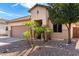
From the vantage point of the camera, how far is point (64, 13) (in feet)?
26.7

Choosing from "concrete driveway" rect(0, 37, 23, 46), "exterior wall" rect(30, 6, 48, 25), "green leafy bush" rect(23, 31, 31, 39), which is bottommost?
"concrete driveway" rect(0, 37, 23, 46)

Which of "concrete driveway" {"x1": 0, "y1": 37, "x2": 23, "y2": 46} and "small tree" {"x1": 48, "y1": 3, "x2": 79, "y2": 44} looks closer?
"concrete driveway" {"x1": 0, "y1": 37, "x2": 23, "y2": 46}

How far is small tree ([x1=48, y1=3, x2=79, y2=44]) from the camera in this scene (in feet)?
26.5

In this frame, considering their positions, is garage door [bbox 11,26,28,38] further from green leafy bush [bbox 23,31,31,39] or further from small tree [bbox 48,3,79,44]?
small tree [bbox 48,3,79,44]

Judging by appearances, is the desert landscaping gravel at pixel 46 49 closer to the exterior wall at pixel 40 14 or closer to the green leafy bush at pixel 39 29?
the green leafy bush at pixel 39 29

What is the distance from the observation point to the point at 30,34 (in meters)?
7.83

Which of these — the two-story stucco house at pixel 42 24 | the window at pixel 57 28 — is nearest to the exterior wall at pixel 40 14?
the two-story stucco house at pixel 42 24

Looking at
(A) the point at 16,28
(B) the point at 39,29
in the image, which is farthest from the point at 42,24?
(A) the point at 16,28

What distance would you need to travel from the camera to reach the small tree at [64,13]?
8070mm

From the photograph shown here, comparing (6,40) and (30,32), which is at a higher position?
(30,32)

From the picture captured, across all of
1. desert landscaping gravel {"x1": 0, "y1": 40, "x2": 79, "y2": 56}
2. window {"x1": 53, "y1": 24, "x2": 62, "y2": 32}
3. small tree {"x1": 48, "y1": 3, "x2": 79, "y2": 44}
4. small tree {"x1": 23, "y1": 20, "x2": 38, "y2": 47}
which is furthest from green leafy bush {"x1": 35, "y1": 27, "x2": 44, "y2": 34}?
small tree {"x1": 48, "y1": 3, "x2": 79, "y2": 44}

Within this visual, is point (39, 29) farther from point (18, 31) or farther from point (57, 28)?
point (18, 31)

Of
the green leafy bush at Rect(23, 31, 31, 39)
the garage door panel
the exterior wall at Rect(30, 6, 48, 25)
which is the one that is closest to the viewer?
the green leafy bush at Rect(23, 31, 31, 39)

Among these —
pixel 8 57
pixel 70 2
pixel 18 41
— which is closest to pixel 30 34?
pixel 18 41
